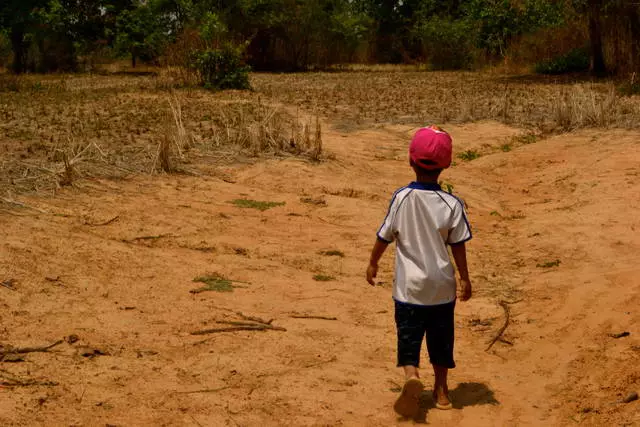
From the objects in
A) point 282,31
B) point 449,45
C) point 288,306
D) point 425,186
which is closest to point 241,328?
point 288,306

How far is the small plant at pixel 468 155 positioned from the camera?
38.0 feet

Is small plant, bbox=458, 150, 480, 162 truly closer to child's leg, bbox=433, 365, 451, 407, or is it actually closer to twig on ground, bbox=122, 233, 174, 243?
twig on ground, bbox=122, 233, 174, 243

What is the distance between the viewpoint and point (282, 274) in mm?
6598

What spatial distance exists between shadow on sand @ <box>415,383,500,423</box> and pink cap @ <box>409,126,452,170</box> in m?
1.25

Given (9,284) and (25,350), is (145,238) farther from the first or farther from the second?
(25,350)

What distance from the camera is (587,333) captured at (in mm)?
5336

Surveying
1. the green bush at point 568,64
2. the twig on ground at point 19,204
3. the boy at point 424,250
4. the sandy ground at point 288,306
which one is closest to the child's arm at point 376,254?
the boy at point 424,250

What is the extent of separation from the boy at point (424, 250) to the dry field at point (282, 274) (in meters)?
0.41

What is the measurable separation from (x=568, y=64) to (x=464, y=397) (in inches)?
867

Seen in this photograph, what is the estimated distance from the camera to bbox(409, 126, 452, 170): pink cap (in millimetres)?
4188

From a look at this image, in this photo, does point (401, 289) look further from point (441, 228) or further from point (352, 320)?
point (352, 320)

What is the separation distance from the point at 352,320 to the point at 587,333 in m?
1.51

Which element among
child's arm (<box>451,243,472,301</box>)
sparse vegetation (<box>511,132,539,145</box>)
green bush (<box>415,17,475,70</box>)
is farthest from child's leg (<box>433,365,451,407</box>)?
green bush (<box>415,17,475,70</box>)

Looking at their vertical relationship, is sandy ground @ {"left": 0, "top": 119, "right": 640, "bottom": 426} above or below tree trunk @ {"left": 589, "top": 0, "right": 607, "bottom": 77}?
below
